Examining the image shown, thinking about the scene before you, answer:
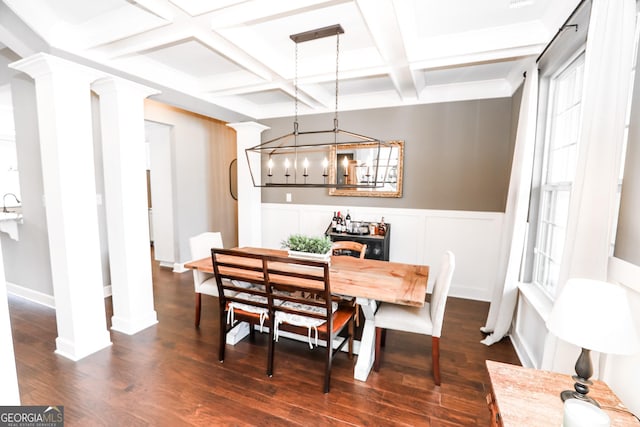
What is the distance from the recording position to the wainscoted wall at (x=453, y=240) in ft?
11.5

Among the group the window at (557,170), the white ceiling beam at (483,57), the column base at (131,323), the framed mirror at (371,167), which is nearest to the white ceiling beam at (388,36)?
the white ceiling beam at (483,57)

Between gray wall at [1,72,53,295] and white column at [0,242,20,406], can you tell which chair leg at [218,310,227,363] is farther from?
gray wall at [1,72,53,295]

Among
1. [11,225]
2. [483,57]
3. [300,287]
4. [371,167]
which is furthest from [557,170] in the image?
[11,225]

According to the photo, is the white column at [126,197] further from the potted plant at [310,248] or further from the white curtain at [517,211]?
the white curtain at [517,211]

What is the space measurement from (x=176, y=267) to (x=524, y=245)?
14.7 feet

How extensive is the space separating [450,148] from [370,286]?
236 cm

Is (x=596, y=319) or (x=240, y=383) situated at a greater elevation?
(x=596, y=319)

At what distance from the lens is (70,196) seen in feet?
7.27

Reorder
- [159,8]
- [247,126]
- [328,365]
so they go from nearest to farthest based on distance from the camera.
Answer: [159,8], [328,365], [247,126]

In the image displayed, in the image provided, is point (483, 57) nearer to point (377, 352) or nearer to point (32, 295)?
point (377, 352)

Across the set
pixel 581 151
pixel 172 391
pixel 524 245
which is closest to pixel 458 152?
pixel 524 245

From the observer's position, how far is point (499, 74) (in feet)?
10.2

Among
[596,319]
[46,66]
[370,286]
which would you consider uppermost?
[46,66]

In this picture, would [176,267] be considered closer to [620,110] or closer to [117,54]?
[117,54]
